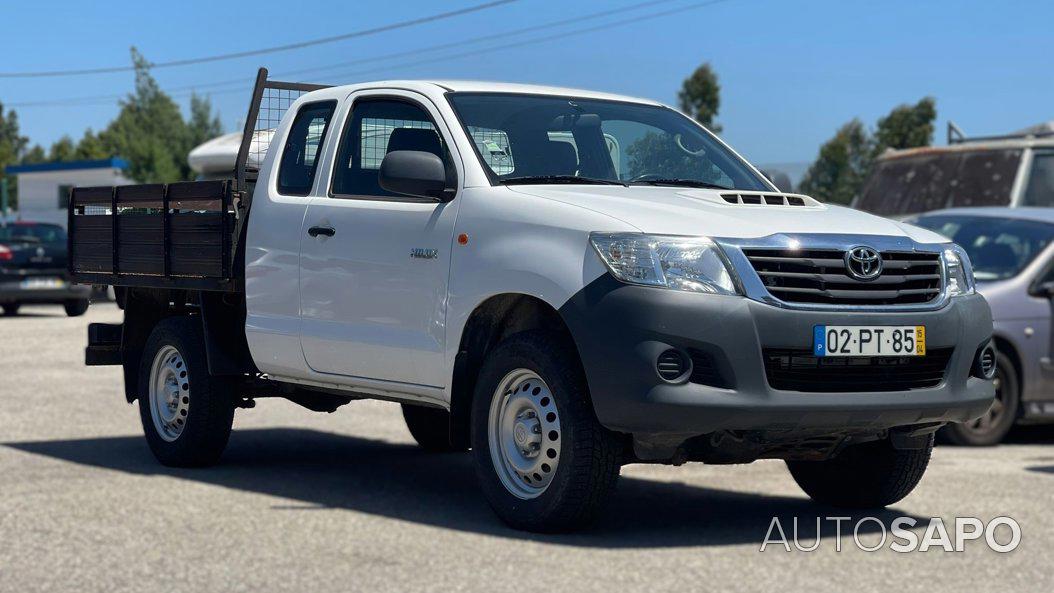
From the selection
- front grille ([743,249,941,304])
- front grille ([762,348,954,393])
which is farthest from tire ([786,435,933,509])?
front grille ([743,249,941,304])

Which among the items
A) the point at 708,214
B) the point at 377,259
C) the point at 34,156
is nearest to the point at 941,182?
the point at 377,259

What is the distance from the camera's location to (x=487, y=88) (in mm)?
7703

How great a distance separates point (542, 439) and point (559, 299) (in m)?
0.63

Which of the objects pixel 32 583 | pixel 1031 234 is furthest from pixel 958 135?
pixel 32 583

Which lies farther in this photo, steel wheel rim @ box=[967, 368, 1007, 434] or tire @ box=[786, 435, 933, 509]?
steel wheel rim @ box=[967, 368, 1007, 434]

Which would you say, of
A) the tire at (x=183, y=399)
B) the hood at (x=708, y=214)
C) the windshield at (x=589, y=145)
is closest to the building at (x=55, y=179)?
the tire at (x=183, y=399)

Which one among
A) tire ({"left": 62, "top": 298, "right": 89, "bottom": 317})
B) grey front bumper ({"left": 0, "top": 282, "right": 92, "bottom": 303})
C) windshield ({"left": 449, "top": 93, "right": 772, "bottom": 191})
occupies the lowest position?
tire ({"left": 62, "top": 298, "right": 89, "bottom": 317})

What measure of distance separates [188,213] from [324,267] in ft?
4.40

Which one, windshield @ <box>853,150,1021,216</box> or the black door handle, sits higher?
windshield @ <box>853,150,1021,216</box>

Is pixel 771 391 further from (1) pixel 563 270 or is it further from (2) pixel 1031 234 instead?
(2) pixel 1031 234

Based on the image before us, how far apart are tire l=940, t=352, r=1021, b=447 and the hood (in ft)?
13.8

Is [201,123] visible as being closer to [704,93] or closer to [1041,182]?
[704,93]

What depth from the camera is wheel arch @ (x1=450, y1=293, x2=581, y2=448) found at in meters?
6.75

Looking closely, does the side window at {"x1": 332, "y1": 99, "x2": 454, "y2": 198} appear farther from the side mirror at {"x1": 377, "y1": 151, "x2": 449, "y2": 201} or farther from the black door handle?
the side mirror at {"x1": 377, "y1": 151, "x2": 449, "y2": 201}
